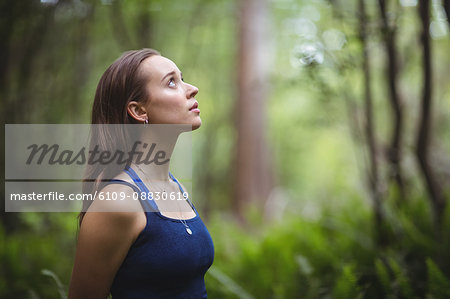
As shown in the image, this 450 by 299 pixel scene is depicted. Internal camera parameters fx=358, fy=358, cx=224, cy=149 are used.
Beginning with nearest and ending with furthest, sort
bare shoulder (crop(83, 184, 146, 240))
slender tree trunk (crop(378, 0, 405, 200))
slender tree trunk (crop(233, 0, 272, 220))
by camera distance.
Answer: bare shoulder (crop(83, 184, 146, 240)) < slender tree trunk (crop(378, 0, 405, 200)) < slender tree trunk (crop(233, 0, 272, 220))

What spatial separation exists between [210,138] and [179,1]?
377 cm

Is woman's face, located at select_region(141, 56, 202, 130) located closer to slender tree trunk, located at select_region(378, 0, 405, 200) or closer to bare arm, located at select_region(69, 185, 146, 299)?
bare arm, located at select_region(69, 185, 146, 299)

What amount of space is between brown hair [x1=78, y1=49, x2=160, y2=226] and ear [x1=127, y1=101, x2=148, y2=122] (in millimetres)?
15

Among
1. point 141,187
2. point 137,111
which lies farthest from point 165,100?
point 141,187

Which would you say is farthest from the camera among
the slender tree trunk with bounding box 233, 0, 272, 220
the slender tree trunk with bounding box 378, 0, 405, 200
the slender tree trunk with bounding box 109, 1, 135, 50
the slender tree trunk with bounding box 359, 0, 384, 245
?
the slender tree trunk with bounding box 233, 0, 272, 220

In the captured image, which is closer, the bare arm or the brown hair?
the bare arm

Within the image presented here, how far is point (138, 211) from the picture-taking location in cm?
116

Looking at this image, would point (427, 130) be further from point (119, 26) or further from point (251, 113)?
point (251, 113)

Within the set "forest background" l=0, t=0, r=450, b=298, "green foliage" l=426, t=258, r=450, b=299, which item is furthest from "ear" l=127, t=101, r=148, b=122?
"green foliage" l=426, t=258, r=450, b=299

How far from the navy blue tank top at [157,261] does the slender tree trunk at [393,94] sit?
2.47 meters

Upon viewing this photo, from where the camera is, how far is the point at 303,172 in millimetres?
16125

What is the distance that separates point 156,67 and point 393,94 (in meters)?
2.79

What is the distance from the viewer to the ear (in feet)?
4.09

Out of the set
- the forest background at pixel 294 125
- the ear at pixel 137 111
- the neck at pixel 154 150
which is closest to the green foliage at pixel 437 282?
the forest background at pixel 294 125
